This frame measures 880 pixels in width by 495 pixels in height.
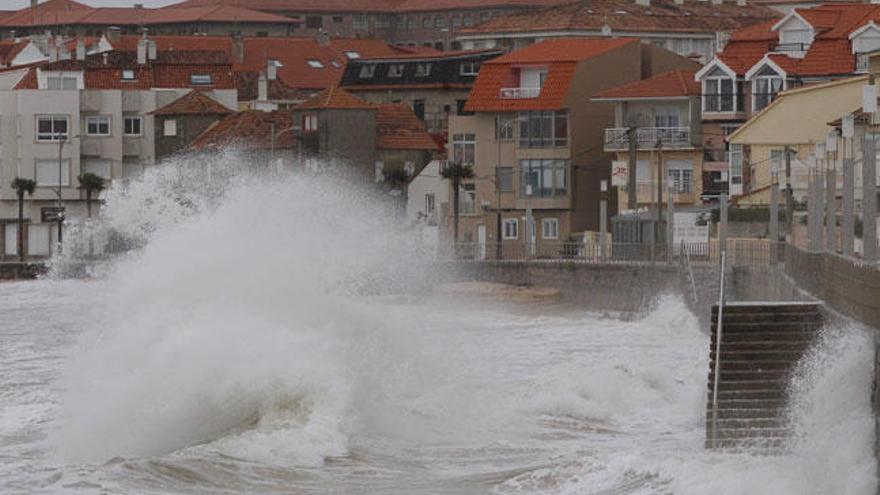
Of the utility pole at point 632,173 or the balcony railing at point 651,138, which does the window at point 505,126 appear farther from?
the utility pole at point 632,173

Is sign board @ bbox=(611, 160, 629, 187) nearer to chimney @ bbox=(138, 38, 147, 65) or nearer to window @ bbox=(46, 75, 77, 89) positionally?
window @ bbox=(46, 75, 77, 89)

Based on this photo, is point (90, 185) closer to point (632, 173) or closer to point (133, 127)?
→ point (133, 127)

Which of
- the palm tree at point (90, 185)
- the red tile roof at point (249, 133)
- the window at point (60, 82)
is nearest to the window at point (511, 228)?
the red tile roof at point (249, 133)

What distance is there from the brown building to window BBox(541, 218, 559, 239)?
15434 mm

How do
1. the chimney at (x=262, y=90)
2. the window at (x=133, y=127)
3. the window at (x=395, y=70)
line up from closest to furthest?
1. the window at (x=133, y=127)
2. the window at (x=395, y=70)
3. the chimney at (x=262, y=90)

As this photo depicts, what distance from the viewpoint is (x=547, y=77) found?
240 ft

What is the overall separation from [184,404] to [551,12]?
77.0 m

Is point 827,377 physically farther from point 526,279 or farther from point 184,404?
point 526,279

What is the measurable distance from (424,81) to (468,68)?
157 centimetres

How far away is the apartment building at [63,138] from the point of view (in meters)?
83.2

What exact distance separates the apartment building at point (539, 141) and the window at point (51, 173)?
47.8 ft

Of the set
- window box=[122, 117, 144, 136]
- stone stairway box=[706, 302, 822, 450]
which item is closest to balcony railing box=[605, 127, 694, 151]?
window box=[122, 117, 144, 136]

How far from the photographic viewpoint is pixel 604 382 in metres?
34.2

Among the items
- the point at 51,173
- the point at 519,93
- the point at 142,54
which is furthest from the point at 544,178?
the point at 142,54
